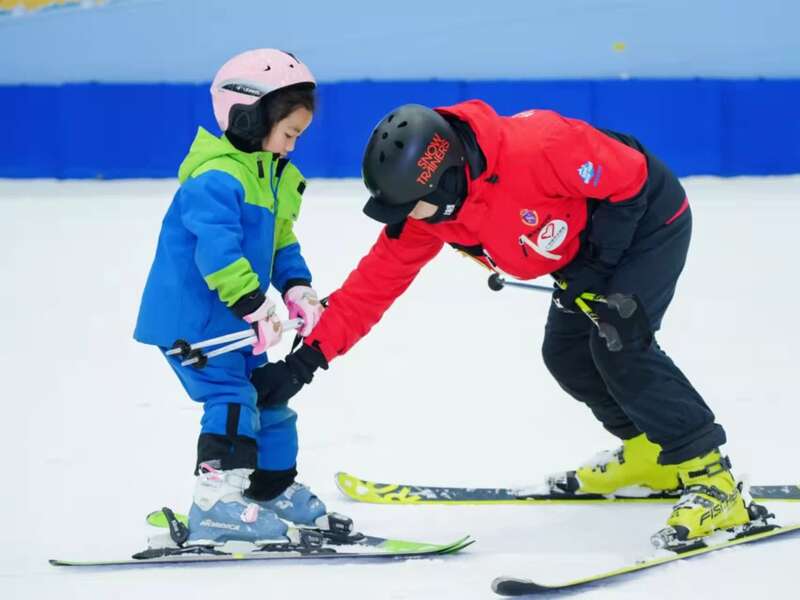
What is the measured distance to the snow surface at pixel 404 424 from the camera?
3014mm

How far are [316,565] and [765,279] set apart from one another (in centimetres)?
454

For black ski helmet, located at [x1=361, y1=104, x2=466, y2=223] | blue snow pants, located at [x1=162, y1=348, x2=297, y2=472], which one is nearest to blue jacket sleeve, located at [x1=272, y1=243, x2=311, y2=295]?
blue snow pants, located at [x1=162, y1=348, x2=297, y2=472]

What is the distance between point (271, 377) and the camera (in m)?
3.36

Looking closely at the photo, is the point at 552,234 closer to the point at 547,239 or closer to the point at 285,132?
the point at 547,239

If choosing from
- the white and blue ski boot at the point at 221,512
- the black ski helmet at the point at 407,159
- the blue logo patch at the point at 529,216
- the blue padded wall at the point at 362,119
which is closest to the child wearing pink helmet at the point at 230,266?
the white and blue ski boot at the point at 221,512

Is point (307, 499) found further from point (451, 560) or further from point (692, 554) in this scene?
point (692, 554)

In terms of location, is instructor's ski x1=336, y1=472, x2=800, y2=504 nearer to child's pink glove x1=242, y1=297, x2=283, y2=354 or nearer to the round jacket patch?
child's pink glove x1=242, y1=297, x2=283, y2=354

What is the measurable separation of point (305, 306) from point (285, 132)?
0.51m

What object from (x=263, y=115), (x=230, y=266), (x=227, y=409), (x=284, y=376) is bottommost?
(x=227, y=409)

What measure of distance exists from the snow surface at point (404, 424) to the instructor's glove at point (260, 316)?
0.60 m

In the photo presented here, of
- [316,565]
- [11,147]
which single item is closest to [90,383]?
[316,565]

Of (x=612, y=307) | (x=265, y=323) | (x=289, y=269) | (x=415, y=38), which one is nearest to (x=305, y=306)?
(x=289, y=269)

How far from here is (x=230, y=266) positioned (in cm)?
307

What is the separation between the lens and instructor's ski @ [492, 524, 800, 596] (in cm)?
277
